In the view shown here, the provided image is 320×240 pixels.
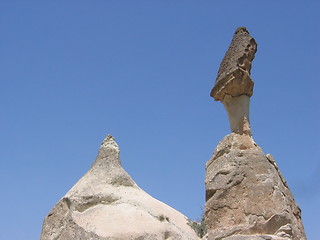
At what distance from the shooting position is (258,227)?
681cm

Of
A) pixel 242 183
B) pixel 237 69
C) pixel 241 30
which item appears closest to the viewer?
pixel 242 183

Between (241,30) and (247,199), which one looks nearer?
(247,199)

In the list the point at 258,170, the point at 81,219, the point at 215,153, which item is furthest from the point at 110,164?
the point at 258,170

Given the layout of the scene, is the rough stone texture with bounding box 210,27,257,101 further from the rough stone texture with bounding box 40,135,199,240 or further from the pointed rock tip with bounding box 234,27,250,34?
the rough stone texture with bounding box 40,135,199,240

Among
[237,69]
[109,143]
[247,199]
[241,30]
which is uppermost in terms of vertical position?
[241,30]

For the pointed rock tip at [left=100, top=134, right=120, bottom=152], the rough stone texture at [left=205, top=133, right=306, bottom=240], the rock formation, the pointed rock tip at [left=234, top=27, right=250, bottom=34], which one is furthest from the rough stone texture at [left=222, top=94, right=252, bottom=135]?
the pointed rock tip at [left=100, top=134, right=120, bottom=152]

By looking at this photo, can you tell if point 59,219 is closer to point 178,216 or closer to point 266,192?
point 178,216

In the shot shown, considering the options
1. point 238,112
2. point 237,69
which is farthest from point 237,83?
point 238,112

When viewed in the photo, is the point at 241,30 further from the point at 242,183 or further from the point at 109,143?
the point at 109,143

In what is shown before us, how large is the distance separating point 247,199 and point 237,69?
2.20 meters

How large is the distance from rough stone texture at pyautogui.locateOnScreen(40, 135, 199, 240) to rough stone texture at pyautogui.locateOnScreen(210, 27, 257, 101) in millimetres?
2909

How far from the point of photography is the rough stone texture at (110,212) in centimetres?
905

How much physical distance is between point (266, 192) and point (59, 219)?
4.61 metres

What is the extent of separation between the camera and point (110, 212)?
370 inches
